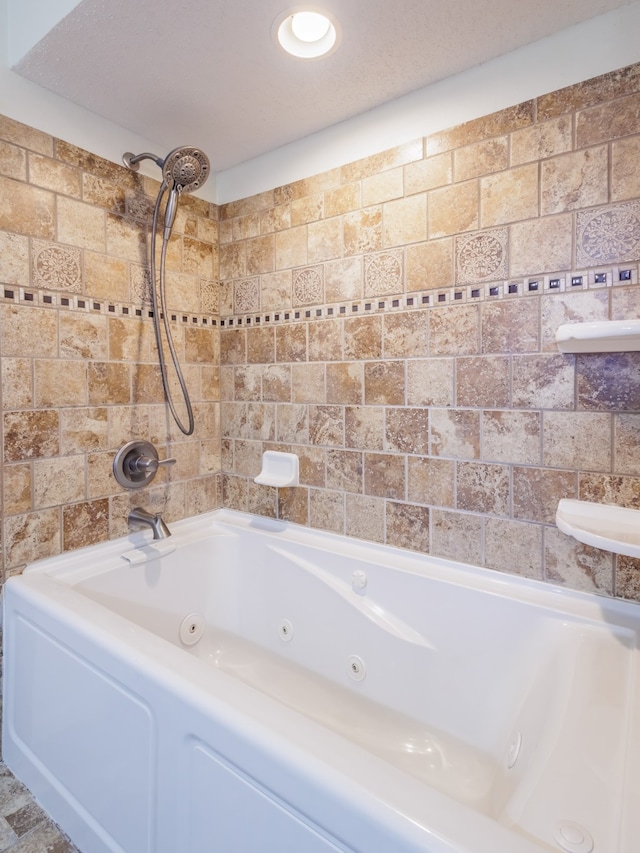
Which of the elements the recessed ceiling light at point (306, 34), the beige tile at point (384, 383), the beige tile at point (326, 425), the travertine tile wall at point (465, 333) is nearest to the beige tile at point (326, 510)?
the travertine tile wall at point (465, 333)

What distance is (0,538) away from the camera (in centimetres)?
144

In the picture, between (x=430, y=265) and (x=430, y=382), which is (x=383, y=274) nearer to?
(x=430, y=265)

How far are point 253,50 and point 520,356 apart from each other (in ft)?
3.96

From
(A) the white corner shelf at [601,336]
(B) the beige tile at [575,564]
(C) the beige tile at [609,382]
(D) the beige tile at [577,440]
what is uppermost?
(A) the white corner shelf at [601,336]

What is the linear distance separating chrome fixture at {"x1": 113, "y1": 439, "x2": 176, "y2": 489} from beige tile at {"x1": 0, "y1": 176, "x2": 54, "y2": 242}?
2.57ft

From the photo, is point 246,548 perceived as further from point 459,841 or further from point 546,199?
point 546,199

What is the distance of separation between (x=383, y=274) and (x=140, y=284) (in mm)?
963

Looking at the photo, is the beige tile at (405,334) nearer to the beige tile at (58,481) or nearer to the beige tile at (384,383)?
the beige tile at (384,383)

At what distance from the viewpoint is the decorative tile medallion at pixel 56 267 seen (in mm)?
1499

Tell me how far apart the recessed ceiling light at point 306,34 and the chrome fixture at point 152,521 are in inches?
63.3

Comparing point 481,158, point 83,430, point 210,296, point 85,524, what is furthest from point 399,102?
point 85,524

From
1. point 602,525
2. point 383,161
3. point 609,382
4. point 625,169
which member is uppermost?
point 383,161

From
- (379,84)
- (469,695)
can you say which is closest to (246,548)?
(469,695)

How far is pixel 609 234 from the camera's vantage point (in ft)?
4.01
